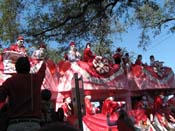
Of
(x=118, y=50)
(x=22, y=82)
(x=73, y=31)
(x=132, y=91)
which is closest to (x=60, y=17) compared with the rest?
(x=73, y=31)

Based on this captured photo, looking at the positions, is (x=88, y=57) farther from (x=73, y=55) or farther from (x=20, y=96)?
(x=20, y=96)

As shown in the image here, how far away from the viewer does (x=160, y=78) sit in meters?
21.5

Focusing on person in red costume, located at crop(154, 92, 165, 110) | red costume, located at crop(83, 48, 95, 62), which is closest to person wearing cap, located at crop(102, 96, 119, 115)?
red costume, located at crop(83, 48, 95, 62)

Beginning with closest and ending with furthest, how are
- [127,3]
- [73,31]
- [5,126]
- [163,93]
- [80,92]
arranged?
[5,126] < [80,92] < [127,3] < [73,31] < [163,93]

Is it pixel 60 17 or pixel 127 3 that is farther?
pixel 60 17

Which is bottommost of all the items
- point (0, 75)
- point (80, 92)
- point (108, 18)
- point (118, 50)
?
point (80, 92)

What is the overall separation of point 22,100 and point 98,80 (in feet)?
41.5

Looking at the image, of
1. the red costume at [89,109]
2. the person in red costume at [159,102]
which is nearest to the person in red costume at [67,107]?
the red costume at [89,109]

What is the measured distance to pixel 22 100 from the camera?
5680 millimetres

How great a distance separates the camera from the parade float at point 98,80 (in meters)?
15.9

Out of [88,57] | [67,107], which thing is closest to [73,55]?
[88,57]

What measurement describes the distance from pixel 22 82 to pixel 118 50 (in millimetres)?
14450

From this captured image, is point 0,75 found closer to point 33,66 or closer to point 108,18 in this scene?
point 33,66

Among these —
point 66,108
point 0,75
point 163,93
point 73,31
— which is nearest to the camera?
point 0,75
